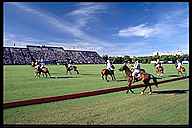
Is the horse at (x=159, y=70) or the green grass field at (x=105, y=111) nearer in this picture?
the green grass field at (x=105, y=111)

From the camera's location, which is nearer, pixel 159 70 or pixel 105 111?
pixel 105 111

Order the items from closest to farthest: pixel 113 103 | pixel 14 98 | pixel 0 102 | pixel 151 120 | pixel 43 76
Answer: pixel 0 102, pixel 151 120, pixel 113 103, pixel 14 98, pixel 43 76

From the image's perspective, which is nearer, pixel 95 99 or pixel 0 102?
pixel 0 102

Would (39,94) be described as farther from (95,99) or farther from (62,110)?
(62,110)

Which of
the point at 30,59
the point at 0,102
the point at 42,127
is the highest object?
the point at 30,59

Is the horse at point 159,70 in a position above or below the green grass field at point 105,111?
above

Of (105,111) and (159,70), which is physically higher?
(159,70)

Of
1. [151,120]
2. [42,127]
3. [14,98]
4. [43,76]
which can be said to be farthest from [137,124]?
[43,76]

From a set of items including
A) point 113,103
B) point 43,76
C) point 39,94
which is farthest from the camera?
point 43,76

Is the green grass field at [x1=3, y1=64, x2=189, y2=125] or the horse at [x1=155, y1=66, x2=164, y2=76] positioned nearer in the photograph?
the green grass field at [x1=3, y1=64, x2=189, y2=125]

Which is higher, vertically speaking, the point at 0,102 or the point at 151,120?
the point at 0,102
